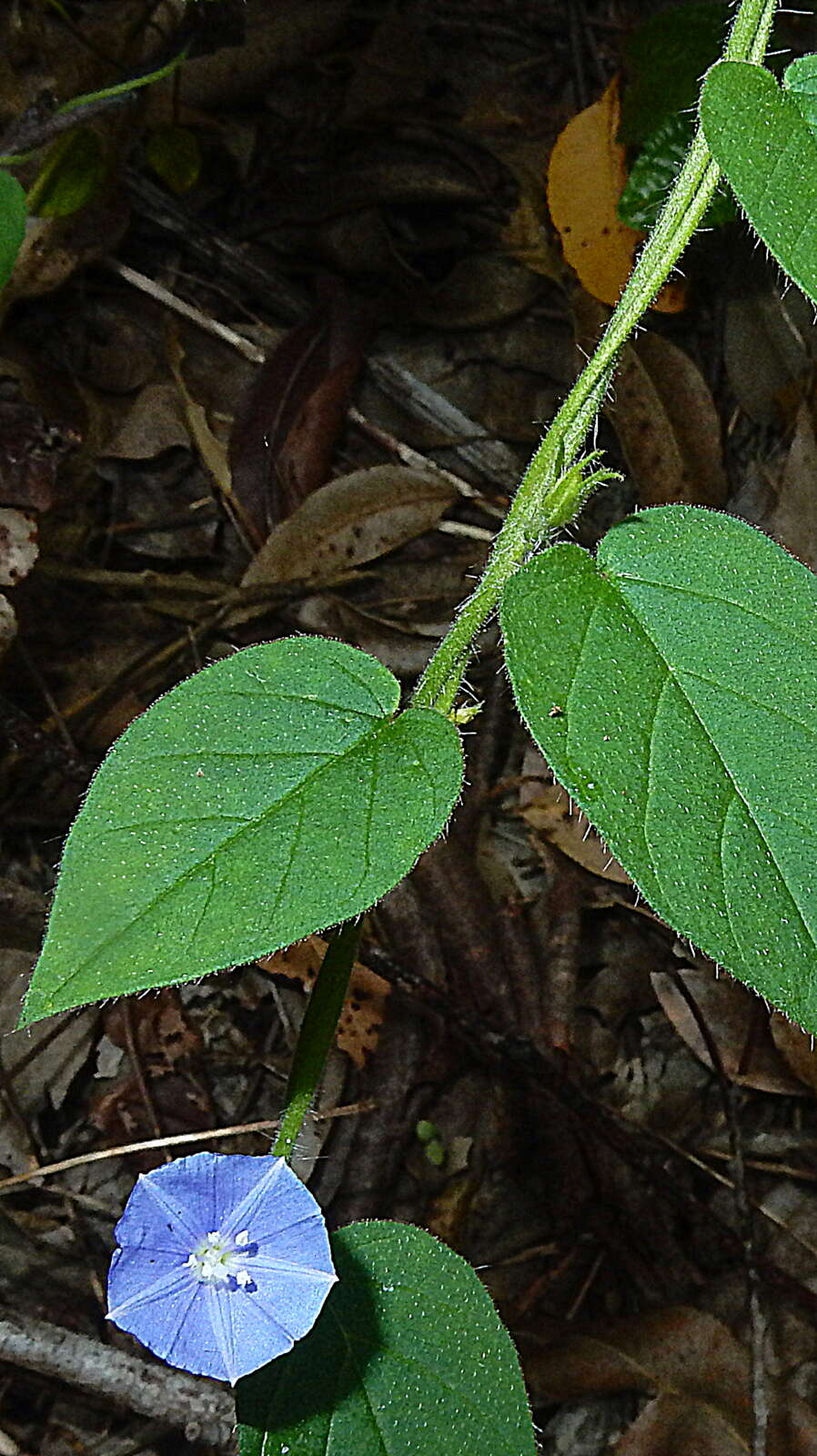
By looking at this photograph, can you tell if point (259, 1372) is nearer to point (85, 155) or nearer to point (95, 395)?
point (95, 395)

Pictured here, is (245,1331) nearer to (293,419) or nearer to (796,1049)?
(796,1049)

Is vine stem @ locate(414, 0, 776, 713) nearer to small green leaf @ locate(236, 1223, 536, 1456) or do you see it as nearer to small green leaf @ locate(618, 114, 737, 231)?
small green leaf @ locate(236, 1223, 536, 1456)

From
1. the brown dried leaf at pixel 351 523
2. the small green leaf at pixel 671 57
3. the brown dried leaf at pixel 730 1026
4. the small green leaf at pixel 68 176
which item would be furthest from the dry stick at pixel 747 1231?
the small green leaf at pixel 68 176

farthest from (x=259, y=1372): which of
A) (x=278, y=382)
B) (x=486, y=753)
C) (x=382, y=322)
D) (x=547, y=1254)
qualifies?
(x=382, y=322)

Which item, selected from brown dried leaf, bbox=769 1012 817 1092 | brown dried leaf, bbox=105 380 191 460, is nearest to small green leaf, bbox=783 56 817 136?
brown dried leaf, bbox=769 1012 817 1092

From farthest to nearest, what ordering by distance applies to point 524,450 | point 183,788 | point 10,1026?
point 524,450 → point 10,1026 → point 183,788

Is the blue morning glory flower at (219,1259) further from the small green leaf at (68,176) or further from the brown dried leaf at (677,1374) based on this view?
the small green leaf at (68,176)

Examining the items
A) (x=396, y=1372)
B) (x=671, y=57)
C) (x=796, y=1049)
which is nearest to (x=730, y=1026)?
(x=796, y=1049)
